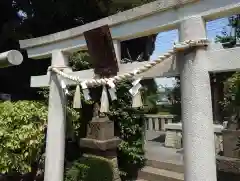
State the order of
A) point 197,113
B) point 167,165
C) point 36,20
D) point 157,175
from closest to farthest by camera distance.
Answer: point 197,113
point 157,175
point 167,165
point 36,20

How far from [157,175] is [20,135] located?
8.21 ft

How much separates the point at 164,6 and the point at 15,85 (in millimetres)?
6411

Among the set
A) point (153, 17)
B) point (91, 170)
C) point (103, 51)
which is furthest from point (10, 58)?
point (91, 170)

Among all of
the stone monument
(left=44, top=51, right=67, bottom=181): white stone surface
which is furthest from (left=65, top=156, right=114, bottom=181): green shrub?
(left=44, top=51, right=67, bottom=181): white stone surface

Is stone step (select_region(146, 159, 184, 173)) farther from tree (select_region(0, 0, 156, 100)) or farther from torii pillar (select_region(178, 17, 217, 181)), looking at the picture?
tree (select_region(0, 0, 156, 100))

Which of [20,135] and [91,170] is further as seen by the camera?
[91,170]

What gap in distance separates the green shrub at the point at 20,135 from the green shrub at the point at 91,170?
720mm

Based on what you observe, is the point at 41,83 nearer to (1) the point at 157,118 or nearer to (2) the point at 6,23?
(2) the point at 6,23

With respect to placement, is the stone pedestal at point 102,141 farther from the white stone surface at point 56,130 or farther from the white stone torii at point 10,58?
the white stone torii at point 10,58

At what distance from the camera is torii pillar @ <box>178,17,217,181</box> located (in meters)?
1.67

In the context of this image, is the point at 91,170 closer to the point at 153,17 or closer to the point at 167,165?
the point at 167,165

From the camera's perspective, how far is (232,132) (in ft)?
9.14

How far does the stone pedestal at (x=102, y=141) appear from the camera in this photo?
411 centimetres

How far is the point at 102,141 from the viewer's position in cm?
408
